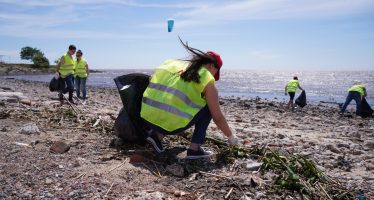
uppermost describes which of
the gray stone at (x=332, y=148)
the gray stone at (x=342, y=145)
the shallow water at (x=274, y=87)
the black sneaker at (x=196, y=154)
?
the black sneaker at (x=196, y=154)

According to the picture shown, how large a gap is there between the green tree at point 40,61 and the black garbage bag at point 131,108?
81630 mm

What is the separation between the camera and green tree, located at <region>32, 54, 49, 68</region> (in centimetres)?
8006

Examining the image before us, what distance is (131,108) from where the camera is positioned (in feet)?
14.7

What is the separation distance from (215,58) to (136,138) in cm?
143

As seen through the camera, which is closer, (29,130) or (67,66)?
(29,130)

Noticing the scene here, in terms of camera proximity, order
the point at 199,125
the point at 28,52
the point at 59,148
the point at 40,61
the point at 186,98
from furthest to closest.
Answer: the point at 28,52, the point at 40,61, the point at 59,148, the point at 199,125, the point at 186,98

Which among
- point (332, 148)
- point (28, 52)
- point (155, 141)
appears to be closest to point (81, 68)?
point (155, 141)

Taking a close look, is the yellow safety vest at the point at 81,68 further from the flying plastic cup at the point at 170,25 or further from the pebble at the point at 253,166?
the pebble at the point at 253,166

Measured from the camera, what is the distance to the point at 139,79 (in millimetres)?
4621

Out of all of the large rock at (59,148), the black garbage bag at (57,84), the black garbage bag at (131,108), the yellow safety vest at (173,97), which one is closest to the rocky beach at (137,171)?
the large rock at (59,148)

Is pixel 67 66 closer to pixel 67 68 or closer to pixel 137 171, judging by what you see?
pixel 67 68

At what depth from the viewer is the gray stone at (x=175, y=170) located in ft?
12.1

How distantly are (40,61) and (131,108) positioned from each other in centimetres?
8343

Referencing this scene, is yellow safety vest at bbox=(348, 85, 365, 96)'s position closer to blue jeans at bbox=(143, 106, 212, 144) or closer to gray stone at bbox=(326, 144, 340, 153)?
gray stone at bbox=(326, 144, 340, 153)
